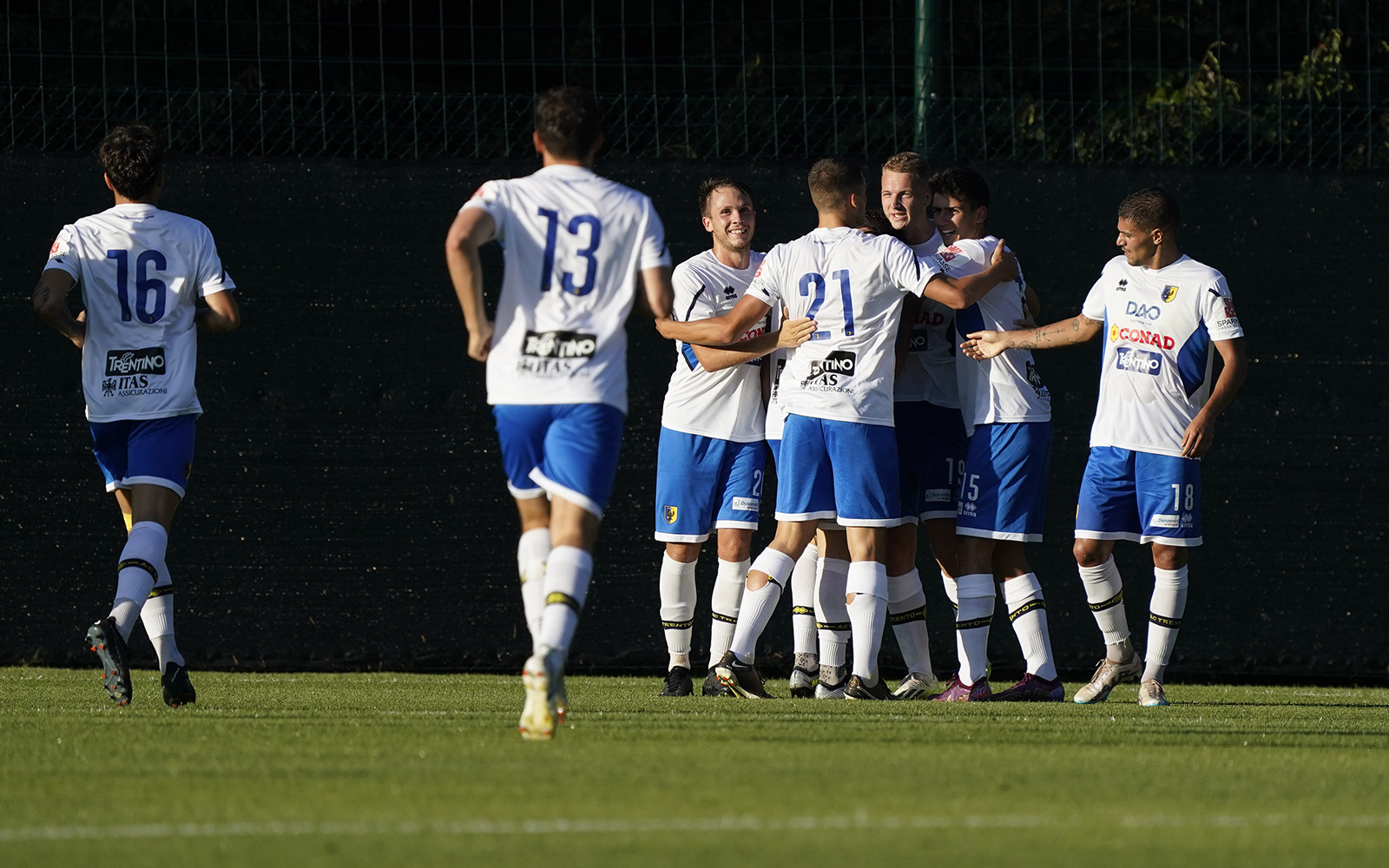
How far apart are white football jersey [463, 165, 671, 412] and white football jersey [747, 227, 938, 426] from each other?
1618 mm

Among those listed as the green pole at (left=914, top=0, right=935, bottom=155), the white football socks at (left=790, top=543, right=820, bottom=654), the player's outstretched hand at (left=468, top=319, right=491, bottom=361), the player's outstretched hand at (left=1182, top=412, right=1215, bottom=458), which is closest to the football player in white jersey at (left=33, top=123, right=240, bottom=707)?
the player's outstretched hand at (left=468, top=319, right=491, bottom=361)

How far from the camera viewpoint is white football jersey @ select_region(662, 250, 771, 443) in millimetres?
7062

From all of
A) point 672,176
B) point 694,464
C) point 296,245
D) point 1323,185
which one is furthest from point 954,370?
point 296,245

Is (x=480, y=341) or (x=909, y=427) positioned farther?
(x=909, y=427)

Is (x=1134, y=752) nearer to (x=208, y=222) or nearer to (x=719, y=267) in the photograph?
(x=719, y=267)

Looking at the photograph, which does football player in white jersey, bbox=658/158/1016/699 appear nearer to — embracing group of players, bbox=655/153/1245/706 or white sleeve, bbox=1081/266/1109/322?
embracing group of players, bbox=655/153/1245/706

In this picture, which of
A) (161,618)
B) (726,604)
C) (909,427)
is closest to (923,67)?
(909,427)

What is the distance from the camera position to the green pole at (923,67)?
29.0 ft

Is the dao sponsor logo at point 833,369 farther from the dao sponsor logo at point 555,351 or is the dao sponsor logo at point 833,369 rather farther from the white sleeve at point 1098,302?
the dao sponsor logo at point 555,351

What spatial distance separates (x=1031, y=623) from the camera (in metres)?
6.98

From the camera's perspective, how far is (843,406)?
6.42 metres

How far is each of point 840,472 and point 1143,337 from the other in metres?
1.41

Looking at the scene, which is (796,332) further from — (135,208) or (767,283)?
(135,208)

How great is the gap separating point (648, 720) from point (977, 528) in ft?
6.61
